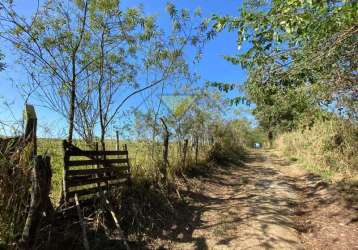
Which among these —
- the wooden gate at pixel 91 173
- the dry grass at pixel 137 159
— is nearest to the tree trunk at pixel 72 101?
the dry grass at pixel 137 159

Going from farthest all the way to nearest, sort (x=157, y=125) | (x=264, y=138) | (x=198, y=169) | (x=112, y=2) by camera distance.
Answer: (x=264, y=138)
(x=198, y=169)
(x=157, y=125)
(x=112, y=2)

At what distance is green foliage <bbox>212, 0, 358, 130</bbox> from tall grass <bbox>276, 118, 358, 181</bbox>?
1.94 metres

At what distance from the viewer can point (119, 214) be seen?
6559 millimetres

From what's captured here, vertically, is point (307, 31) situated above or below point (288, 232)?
above

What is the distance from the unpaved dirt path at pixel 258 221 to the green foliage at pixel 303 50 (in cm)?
293

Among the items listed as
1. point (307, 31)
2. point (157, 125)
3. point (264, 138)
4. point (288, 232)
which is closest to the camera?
point (307, 31)

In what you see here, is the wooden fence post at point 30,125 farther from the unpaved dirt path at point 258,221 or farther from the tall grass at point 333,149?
the tall grass at point 333,149

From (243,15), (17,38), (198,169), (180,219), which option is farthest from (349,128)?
(17,38)

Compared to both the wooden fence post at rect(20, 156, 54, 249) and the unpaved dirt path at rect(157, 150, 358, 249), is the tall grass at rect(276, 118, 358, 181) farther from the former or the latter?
the wooden fence post at rect(20, 156, 54, 249)

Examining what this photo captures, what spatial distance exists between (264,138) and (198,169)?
147 ft

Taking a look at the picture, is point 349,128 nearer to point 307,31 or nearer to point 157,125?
point 157,125

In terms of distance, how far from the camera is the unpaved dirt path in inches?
238

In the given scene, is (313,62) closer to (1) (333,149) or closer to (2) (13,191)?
(2) (13,191)

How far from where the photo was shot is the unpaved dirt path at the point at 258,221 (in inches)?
238
